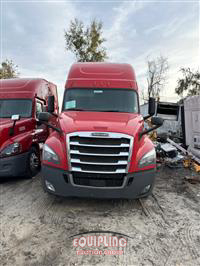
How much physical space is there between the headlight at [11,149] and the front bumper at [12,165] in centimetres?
10

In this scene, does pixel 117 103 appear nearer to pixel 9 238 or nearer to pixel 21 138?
pixel 21 138

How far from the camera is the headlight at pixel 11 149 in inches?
170

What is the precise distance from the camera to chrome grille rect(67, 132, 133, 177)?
296 cm

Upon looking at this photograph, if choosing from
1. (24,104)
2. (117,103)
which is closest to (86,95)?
(117,103)

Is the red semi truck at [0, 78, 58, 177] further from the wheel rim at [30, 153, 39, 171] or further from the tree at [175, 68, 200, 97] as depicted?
the tree at [175, 68, 200, 97]

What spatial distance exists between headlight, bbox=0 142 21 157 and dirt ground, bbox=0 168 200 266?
0.92 meters

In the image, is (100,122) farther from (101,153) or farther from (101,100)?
(101,100)

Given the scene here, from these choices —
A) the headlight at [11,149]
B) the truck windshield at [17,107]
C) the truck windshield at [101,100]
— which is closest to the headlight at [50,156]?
the truck windshield at [101,100]

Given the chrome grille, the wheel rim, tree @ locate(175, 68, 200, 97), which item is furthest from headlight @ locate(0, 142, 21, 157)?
tree @ locate(175, 68, 200, 97)

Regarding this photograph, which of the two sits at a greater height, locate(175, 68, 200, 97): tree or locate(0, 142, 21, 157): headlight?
locate(175, 68, 200, 97): tree

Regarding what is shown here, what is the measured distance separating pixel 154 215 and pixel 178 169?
10.1ft

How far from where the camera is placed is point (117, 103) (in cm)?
408

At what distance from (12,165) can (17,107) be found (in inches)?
78.6

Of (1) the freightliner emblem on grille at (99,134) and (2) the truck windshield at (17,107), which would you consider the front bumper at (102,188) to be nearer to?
(1) the freightliner emblem on grille at (99,134)
